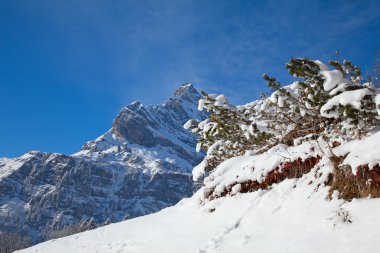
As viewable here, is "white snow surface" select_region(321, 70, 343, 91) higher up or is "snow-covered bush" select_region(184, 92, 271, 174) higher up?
"snow-covered bush" select_region(184, 92, 271, 174)

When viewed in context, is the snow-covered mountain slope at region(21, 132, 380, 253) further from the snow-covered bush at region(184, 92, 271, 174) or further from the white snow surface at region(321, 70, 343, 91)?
the white snow surface at region(321, 70, 343, 91)

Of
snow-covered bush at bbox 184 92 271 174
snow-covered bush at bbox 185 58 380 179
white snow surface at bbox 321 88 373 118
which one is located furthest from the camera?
snow-covered bush at bbox 184 92 271 174

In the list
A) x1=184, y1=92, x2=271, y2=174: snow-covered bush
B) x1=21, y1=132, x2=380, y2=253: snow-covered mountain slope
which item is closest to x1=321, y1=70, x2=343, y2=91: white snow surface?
x1=21, y1=132, x2=380, y2=253: snow-covered mountain slope

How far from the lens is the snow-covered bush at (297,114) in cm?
740

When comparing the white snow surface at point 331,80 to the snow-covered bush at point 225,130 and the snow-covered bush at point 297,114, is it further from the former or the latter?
the snow-covered bush at point 225,130

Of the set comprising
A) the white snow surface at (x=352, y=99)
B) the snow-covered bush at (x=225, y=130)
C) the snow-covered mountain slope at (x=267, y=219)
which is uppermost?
the snow-covered bush at (x=225, y=130)

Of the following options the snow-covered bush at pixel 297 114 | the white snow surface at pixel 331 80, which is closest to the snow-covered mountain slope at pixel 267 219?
the snow-covered bush at pixel 297 114

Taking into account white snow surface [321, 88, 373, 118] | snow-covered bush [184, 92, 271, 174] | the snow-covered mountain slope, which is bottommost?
the snow-covered mountain slope

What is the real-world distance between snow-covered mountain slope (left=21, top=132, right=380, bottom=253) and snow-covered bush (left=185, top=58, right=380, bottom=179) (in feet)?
1.89

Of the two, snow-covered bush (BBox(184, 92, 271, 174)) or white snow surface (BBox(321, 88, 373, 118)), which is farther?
snow-covered bush (BBox(184, 92, 271, 174))

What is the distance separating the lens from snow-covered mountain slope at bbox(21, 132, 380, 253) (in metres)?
5.73

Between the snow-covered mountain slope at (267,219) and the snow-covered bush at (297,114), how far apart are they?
0.57 m

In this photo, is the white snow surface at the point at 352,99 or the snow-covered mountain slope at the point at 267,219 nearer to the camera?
the snow-covered mountain slope at the point at 267,219

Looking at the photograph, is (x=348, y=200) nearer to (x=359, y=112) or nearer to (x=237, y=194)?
(x=359, y=112)
